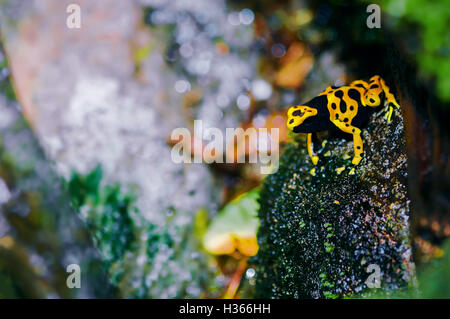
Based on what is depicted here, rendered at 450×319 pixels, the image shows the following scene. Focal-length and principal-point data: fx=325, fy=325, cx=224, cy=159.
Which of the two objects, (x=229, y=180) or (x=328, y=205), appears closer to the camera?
(x=328, y=205)

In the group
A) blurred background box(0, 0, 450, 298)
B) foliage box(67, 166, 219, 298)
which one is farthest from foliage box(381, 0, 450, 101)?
foliage box(67, 166, 219, 298)

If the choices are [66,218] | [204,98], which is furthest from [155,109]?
[66,218]

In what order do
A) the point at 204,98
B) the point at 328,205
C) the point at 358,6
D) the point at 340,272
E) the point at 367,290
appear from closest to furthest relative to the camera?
the point at 367,290 → the point at 340,272 → the point at 328,205 → the point at 358,6 → the point at 204,98

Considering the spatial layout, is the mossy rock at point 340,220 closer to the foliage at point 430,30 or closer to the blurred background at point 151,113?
the foliage at point 430,30

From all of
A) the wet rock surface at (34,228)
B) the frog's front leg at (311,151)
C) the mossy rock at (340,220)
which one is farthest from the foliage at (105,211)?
the frog's front leg at (311,151)

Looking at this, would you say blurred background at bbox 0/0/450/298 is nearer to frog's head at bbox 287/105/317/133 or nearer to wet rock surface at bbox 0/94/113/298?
wet rock surface at bbox 0/94/113/298


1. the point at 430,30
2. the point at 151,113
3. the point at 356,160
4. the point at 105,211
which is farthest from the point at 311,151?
the point at 105,211
